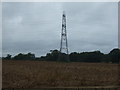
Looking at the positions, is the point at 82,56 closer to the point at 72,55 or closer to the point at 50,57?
the point at 72,55

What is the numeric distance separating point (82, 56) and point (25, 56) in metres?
11.1

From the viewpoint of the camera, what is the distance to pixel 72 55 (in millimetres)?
47688

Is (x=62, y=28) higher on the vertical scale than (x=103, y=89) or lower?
higher

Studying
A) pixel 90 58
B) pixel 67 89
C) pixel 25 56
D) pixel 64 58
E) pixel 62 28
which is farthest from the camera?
pixel 90 58

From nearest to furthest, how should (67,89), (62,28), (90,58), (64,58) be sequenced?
1. (67,89)
2. (62,28)
3. (64,58)
4. (90,58)

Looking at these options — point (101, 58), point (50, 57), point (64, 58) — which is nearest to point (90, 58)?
point (101, 58)

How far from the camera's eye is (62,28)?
65.3 ft

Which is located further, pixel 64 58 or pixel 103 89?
pixel 64 58

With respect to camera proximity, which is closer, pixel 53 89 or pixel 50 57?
pixel 53 89

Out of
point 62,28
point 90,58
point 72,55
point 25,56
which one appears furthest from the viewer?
point 72,55

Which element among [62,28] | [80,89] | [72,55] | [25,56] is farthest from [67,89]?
[72,55]

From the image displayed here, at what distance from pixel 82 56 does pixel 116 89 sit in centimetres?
4202

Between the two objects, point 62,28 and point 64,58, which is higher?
point 62,28

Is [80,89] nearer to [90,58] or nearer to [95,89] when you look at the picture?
[95,89]
